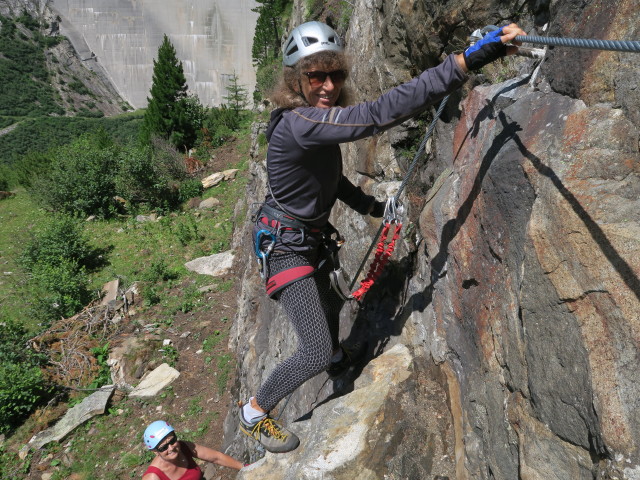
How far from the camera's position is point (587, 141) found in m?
1.81

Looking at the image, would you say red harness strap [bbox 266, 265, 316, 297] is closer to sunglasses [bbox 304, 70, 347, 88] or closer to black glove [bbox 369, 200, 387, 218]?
black glove [bbox 369, 200, 387, 218]

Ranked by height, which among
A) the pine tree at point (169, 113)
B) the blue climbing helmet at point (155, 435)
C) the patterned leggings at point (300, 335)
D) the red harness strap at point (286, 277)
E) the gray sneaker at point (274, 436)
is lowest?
the blue climbing helmet at point (155, 435)

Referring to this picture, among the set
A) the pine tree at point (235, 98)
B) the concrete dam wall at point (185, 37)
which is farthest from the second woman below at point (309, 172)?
the concrete dam wall at point (185, 37)

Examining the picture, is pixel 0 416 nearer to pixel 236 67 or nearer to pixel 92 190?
pixel 92 190

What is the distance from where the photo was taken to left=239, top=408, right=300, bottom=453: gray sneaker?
2.84m

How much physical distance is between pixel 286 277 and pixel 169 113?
2094cm

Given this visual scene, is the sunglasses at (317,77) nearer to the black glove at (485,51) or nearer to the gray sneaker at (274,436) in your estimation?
the black glove at (485,51)

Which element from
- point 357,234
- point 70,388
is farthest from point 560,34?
point 70,388

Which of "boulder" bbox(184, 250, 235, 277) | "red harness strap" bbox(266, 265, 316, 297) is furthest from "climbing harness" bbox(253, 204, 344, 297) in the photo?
"boulder" bbox(184, 250, 235, 277)

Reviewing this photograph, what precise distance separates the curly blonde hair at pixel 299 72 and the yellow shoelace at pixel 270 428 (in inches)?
81.9

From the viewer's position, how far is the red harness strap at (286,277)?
2.78 metres

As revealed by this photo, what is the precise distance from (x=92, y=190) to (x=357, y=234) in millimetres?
14221

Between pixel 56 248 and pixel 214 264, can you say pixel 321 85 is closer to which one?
pixel 214 264

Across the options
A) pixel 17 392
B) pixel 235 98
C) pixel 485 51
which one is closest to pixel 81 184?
pixel 17 392
